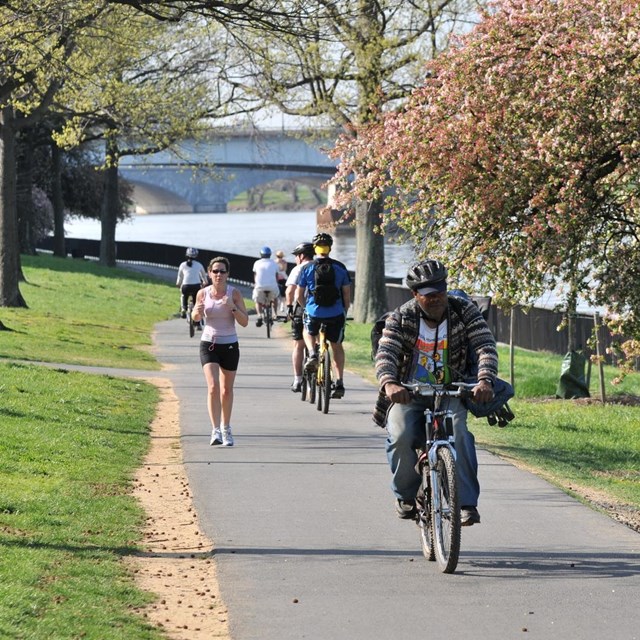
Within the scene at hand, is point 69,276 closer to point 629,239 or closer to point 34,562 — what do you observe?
point 629,239

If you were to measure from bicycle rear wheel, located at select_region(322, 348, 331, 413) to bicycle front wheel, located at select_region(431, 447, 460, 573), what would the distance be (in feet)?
24.6

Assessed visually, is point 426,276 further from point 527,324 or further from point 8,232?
point 527,324

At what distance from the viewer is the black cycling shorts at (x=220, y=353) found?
12.7 m

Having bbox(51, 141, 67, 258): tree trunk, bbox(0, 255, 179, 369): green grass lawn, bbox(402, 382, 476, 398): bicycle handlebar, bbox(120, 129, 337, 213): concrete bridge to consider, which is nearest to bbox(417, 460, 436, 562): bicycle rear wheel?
bbox(402, 382, 476, 398): bicycle handlebar

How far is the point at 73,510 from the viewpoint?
30.4 ft

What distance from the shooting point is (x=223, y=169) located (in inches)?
3836

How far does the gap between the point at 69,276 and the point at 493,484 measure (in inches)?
1424

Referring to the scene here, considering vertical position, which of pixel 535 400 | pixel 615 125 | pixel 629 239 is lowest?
pixel 535 400

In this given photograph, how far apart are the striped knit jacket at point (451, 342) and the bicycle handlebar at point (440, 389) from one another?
83 mm

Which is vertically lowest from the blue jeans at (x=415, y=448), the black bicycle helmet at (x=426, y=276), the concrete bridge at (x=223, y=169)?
the blue jeans at (x=415, y=448)

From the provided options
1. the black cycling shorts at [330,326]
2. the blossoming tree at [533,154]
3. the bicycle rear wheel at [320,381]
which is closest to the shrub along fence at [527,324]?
the blossoming tree at [533,154]

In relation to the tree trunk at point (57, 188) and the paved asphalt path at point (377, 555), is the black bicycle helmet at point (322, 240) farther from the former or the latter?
the tree trunk at point (57, 188)

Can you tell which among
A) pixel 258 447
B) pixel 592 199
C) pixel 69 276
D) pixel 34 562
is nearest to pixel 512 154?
pixel 592 199

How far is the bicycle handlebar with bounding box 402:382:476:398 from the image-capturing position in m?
7.66
